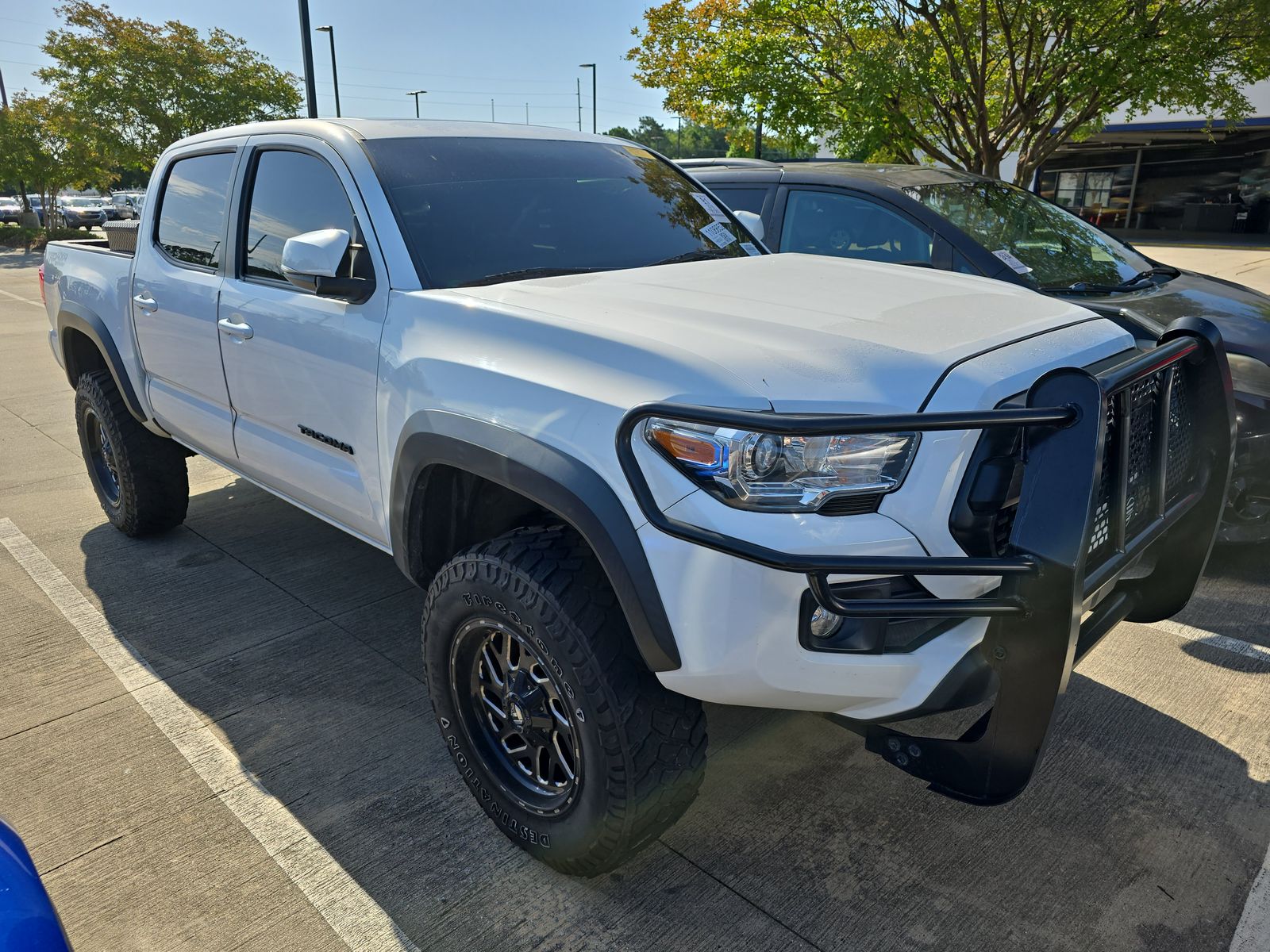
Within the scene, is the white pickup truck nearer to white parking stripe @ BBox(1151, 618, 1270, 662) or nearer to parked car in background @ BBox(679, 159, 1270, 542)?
white parking stripe @ BBox(1151, 618, 1270, 662)

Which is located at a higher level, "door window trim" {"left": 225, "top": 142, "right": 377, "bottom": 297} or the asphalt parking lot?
"door window trim" {"left": 225, "top": 142, "right": 377, "bottom": 297}

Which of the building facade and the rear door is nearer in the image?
the rear door

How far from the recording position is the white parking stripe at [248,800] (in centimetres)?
235

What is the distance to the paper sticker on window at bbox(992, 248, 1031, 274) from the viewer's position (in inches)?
184

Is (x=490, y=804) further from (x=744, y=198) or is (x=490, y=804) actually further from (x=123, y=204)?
(x=123, y=204)

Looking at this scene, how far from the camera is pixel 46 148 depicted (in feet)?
92.0

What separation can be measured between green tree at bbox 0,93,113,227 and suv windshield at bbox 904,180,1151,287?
89.9ft

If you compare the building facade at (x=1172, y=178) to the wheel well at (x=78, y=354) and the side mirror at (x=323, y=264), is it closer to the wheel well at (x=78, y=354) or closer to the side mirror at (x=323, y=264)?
the wheel well at (x=78, y=354)

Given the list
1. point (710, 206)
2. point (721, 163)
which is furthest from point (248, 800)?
point (721, 163)

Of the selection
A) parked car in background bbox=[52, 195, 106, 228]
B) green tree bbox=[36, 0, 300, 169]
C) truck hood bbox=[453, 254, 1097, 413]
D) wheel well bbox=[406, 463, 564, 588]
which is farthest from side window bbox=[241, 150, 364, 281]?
parked car in background bbox=[52, 195, 106, 228]

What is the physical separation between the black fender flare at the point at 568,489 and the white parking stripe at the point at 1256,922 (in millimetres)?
1544

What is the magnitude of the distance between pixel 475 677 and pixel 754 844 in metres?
0.89

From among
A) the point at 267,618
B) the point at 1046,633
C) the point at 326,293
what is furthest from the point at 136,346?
the point at 1046,633

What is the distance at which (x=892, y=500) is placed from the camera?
197cm
